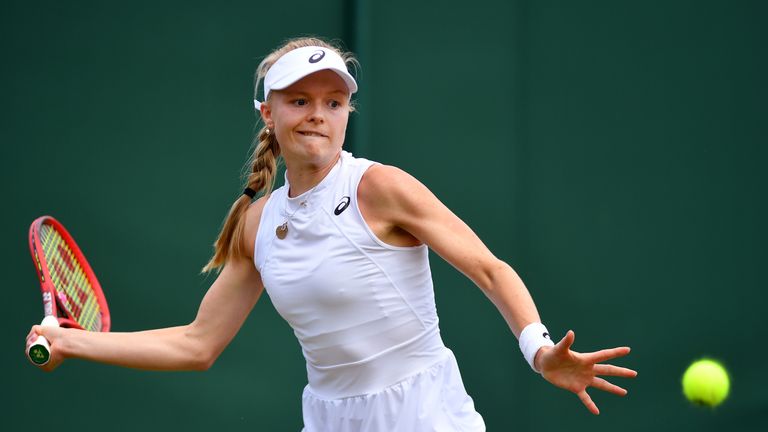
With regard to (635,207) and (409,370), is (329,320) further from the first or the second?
(635,207)

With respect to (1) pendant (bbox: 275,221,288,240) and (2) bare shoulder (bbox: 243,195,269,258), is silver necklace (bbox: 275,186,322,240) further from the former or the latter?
(2) bare shoulder (bbox: 243,195,269,258)

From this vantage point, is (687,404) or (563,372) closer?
(563,372)

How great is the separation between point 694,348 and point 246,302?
1879 millimetres

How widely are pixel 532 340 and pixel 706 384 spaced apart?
1.75 metres

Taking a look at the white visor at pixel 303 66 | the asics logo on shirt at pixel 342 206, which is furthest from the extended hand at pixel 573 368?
the white visor at pixel 303 66

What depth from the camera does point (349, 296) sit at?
2.59 metres

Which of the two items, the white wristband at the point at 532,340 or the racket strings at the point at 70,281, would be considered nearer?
the white wristband at the point at 532,340

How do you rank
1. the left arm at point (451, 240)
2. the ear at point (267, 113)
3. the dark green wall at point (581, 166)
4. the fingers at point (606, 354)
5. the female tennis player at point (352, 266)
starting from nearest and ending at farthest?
the fingers at point (606, 354) < the left arm at point (451, 240) < the female tennis player at point (352, 266) < the ear at point (267, 113) < the dark green wall at point (581, 166)

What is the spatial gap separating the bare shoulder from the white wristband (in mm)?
841

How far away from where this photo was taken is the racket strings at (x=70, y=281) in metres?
3.07

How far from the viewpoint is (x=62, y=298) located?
3.01 metres

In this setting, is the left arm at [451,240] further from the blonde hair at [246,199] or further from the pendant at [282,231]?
the blonde hair at [246,199]

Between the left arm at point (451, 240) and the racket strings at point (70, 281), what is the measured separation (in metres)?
0.97

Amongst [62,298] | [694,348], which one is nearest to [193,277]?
[62,298]
